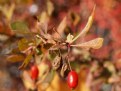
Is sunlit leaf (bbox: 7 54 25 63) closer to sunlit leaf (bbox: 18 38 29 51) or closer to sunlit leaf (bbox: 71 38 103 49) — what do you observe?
sunlit leaf (bbox: 18 38 29 51)

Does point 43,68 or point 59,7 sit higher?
point 59,7

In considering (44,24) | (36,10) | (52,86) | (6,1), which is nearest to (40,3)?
(36,10)

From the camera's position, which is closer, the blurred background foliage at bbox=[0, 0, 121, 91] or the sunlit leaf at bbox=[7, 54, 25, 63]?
the sunlit leaf at bbox=[7, 54, 25, 63]

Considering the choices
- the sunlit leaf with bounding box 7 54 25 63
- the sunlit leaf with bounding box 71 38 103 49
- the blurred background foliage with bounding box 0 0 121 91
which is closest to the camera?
the sunlit leaf with bounding box 71 38 103 49

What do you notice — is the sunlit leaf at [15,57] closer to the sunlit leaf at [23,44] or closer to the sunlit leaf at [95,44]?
the sunlit leaf at [23,44]

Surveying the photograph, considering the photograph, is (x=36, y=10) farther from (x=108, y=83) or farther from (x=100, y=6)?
(x=108, y=83)

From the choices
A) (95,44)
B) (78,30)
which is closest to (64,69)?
(95,44)

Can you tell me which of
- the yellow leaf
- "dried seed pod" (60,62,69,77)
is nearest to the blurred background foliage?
the yellow leaf

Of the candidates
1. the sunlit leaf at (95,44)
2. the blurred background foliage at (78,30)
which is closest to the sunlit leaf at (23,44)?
the blurred background foliage at (78,30)

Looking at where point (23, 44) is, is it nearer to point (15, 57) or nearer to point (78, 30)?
point (15, 57)
